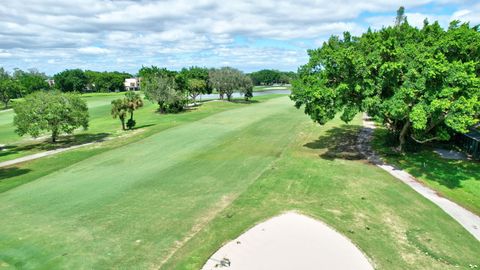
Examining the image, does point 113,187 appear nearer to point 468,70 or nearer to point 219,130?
point 219,130

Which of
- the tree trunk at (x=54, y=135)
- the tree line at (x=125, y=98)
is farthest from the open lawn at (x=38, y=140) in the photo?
the tree line at (x=125, y=98)

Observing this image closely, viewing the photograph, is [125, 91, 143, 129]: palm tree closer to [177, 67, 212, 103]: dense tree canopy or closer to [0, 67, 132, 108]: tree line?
[177, 67, 212, 103]: dense tree canopy

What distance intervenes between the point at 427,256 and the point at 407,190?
765cm

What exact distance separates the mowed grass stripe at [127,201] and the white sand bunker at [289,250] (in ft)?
8.90

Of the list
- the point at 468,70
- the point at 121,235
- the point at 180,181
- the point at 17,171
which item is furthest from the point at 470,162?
the point at 17,171

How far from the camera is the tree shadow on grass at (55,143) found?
1302 inches

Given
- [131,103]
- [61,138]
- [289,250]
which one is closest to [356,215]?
[289,250]

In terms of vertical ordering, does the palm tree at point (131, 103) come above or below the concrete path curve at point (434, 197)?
above

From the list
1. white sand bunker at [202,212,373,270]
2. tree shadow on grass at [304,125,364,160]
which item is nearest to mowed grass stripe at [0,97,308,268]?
white sand bunker at [202,212,373,270]

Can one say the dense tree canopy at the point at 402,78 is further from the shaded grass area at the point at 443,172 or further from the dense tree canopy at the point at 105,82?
the dense tree canopy at the point at 105,82

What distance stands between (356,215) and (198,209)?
7938 millimetres

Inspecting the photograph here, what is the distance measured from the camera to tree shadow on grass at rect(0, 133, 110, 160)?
109 ft

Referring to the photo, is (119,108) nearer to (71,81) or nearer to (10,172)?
(10,172)

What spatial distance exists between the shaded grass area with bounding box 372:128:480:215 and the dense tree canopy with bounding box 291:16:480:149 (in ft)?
5.26
